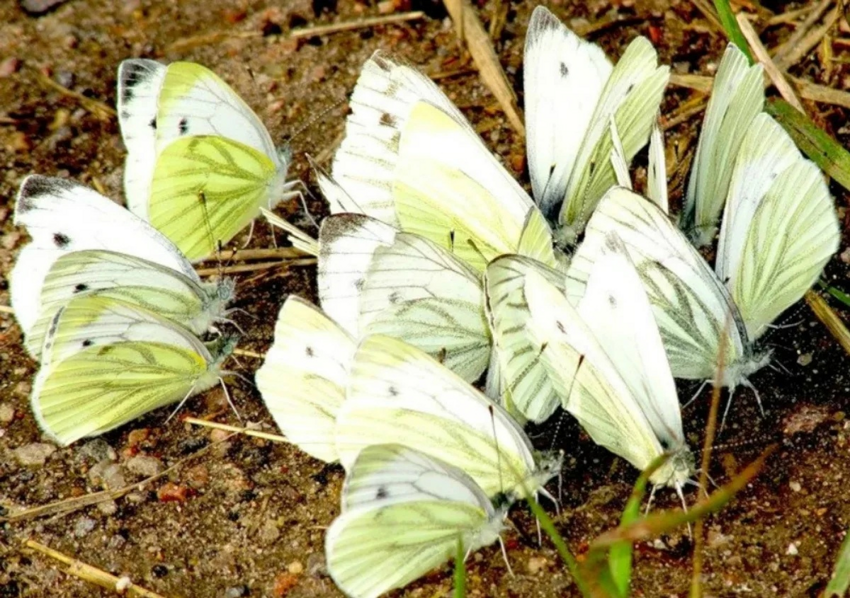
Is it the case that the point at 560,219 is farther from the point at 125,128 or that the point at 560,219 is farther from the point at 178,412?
the point at 125,128

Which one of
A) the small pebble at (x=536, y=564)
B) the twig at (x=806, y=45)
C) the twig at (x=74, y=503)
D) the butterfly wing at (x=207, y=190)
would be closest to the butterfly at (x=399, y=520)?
the small pebble at (x=536, y=564)

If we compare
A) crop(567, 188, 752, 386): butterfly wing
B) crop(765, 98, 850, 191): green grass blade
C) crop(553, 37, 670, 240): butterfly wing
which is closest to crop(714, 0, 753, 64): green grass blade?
crop(765, 98, 850, 191): green grass blade

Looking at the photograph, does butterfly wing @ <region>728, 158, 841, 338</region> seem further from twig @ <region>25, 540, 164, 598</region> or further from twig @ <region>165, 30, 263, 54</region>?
twig @ <region>165, 30, 263, 54</region>

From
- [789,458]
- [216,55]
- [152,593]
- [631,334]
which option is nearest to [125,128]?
[216,55]

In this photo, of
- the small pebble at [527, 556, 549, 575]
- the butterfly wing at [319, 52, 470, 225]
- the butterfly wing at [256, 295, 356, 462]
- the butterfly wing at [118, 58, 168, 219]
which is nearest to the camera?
the small pebble at [527, 556, 549, 575]

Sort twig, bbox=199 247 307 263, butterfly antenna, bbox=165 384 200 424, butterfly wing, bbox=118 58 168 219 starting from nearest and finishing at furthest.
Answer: butterfly antenna, bbox=165 384 200 424, twig, bbox=199 247 307 263, butterfly wing, bbox=118 58 168 219

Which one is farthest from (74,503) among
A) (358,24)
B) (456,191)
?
(358,24)
